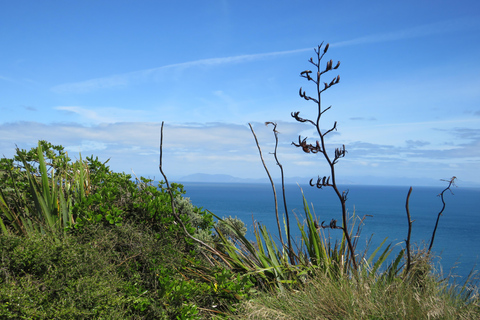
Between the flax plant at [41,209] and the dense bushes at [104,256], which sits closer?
the dense bushes at [104,256]

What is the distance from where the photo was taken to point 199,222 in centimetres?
520

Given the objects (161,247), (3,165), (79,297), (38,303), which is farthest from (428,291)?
(3,165)

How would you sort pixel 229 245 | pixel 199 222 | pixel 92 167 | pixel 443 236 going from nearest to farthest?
pixel 229 245
pixel 199 222
pixel 92 167
pixel 443 236

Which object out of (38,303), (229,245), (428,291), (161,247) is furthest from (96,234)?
(428,291)

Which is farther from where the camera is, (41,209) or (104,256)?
(41,209)

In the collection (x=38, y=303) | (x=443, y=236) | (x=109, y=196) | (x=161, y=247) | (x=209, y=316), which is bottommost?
(x=443, y=236)

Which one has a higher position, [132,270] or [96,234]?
[96,234]

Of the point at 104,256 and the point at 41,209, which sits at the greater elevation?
the point at 41,209

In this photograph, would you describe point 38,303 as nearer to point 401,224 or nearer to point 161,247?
point 161,247

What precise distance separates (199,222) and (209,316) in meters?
1.69

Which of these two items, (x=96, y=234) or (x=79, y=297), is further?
(x=96, y=234)

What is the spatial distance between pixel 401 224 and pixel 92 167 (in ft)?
169

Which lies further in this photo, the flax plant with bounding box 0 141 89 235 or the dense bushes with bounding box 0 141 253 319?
the flax plant with bounding box 0 141 89 235

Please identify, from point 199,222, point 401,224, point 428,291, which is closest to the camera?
point 428,291
